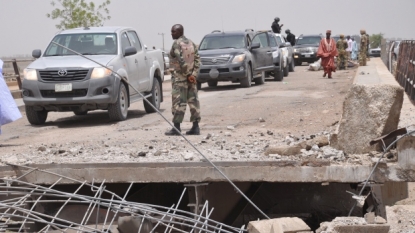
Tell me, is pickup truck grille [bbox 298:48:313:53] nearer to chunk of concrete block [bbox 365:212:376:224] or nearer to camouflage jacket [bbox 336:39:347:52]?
camouflage jacket [bbox 336:39:347:52]

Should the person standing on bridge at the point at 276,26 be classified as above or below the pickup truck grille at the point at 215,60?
below

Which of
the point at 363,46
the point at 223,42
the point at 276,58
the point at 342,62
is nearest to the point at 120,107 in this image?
the point at 223,42

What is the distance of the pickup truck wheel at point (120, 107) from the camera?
42.4 ft

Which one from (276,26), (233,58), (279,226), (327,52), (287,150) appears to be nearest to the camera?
(279,226)

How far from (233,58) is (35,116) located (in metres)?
8.39

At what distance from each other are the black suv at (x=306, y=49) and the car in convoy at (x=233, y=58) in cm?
1425

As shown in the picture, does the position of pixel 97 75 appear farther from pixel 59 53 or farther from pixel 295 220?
pixel 295 220

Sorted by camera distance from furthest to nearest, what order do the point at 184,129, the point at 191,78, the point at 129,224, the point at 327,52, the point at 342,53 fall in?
the point at 342,53 < the point at 327,52 < the point at 184,129 < the point at 191,78 < the point at 129,224

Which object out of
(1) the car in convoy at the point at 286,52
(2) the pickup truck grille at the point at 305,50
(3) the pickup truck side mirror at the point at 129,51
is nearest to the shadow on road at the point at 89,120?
(3) the pickup truck side mirror at the point at 129,51

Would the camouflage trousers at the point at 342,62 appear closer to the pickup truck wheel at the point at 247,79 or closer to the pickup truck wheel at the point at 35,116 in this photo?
the pickup truck wheel at the point at 247,79

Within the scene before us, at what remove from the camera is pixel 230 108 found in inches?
593

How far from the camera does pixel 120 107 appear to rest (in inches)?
514

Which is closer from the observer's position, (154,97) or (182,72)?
(182,72)

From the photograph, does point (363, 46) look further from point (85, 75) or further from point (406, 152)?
point (406, 152)
